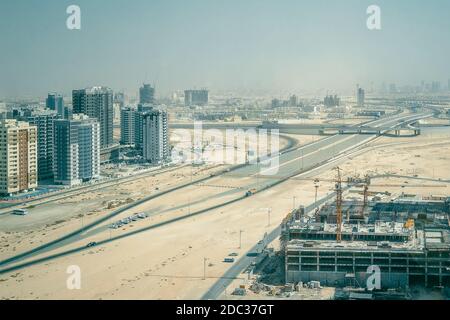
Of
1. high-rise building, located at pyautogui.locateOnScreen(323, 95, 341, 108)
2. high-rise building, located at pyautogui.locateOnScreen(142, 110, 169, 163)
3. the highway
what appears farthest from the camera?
high-rise building, located at pyautogui.locateOnScreen(323, 95, 341, 108)

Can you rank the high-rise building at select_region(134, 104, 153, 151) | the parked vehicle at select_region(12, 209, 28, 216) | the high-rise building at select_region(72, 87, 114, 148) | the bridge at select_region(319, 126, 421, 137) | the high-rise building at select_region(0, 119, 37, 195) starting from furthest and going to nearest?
1. the bridge at select_region(319, 126, 421, 137)
2. the high-rise building at select_region(72, 87, 114, 148)
3. the high-rise building at select_region(134, 104, 153, 151)
4. the high-rise building at select_region(0, 119, 37, 195)
5. the parked vehicle at select_region(12, 209, 28, 216)

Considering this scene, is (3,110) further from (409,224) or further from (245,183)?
(409,224)

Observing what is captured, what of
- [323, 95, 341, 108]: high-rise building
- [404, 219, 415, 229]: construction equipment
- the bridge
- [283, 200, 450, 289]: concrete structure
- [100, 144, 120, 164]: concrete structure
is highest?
[323, 95, 341, 108]: high-rise building

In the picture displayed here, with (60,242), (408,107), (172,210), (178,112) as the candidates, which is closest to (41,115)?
(172,210)

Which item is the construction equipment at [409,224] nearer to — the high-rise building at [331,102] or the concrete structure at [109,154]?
the concrete structure at [109,154]

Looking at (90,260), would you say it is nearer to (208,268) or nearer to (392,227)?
(208,268)

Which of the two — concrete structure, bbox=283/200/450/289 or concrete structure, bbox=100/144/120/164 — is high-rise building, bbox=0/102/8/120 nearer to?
concrete structure, bbox=100/144/120/164

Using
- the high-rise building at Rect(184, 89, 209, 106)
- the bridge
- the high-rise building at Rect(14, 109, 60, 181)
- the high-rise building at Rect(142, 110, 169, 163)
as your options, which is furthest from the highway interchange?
the high-rise building at Rect(184, 89, 209, 106)

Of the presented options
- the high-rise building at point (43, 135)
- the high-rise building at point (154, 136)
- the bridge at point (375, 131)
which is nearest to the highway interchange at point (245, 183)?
the bridge at point (375, 131)
